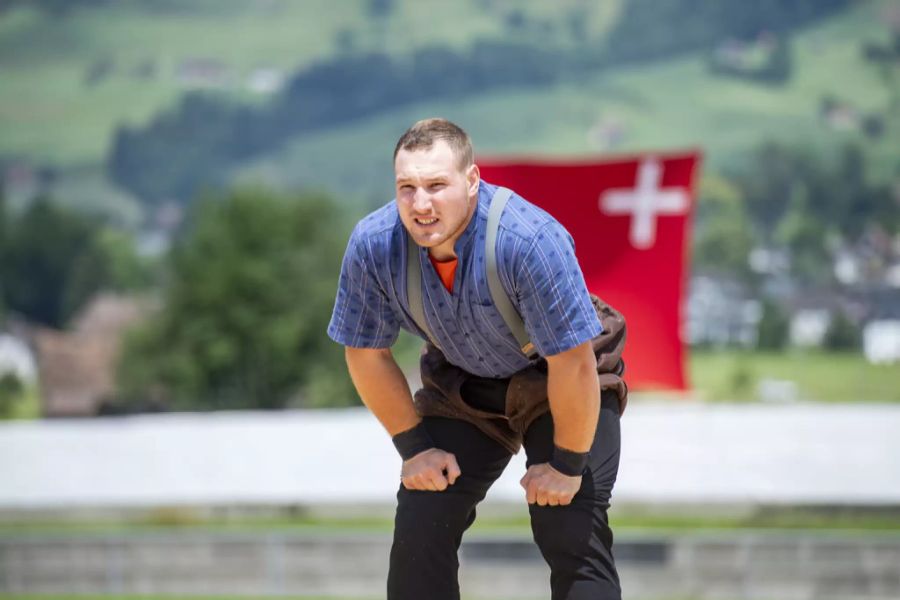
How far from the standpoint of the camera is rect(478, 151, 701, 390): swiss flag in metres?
11.6

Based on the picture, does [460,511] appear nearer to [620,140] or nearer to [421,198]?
[421,198]

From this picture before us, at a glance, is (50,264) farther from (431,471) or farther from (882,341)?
(431,471)

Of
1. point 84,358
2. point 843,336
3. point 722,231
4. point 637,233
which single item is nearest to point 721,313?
point 722,231

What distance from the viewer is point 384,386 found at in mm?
3205

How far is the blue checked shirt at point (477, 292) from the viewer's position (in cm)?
286

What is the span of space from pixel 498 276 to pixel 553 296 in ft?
0.42

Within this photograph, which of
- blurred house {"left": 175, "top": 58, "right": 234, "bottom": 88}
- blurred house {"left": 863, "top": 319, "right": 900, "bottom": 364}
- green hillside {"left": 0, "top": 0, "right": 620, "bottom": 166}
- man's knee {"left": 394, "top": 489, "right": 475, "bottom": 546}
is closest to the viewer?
man's knee {"left": 394, "top": 489, "right": 475, "bottom": 546}

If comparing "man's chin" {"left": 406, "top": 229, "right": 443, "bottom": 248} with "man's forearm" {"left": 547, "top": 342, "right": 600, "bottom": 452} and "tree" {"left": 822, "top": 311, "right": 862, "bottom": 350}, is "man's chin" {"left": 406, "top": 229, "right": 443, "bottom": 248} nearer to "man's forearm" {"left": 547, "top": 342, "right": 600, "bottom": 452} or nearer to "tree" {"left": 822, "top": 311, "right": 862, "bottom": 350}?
"man's forearm" {"left": 547, "top": 342, "right": 600, "bottom": 452}

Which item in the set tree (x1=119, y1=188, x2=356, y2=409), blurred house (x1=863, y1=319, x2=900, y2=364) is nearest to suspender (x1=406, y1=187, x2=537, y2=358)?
tree (x1=119, y1=188, x2=356, y2=409)

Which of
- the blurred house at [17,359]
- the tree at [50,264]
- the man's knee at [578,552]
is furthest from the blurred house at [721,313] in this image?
the man's knee at [578,552]

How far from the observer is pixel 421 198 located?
2.84 m

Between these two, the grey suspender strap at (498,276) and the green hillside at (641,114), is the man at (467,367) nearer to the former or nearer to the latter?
the grey suspender strap at (498,276)

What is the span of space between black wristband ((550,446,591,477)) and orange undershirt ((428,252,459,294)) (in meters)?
0.44

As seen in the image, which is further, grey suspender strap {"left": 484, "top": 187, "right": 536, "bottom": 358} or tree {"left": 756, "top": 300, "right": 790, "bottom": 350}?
tree {"left": 756, "top": 300, "right": 790, "bottom": 350}
